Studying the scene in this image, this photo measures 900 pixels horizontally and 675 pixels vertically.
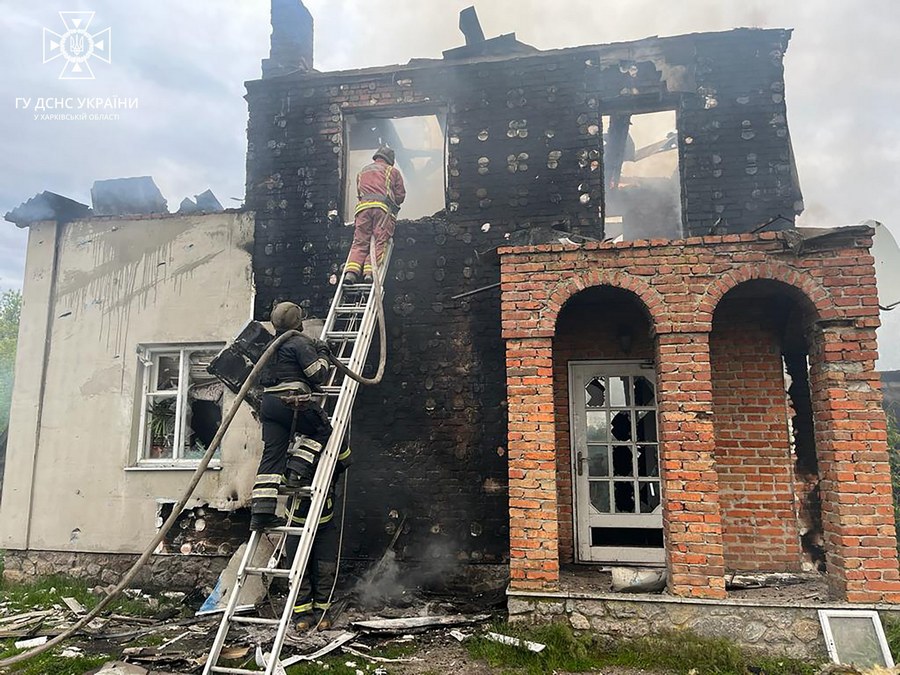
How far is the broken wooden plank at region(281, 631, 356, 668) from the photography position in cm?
432

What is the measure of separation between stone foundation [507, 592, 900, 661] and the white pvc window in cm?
435

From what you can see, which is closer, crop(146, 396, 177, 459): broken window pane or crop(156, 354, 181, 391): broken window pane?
crop(146, 396, 177, 459): broken window pane

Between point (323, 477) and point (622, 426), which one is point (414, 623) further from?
point (622, 426)

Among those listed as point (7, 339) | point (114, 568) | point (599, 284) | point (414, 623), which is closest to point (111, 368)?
point (114, 568)

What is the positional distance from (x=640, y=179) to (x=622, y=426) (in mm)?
5935

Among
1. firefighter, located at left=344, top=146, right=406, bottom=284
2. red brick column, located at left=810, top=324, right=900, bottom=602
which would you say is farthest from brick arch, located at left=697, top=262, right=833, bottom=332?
firefighter, located at left=344, top=146, right=406, bottom=284

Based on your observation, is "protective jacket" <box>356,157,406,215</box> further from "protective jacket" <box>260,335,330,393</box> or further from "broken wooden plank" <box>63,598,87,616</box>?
"broken wooden plank" <box>63,598,87,616</box>

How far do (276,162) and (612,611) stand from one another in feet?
20.0

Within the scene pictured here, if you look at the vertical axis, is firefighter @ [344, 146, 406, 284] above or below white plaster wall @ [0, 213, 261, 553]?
above

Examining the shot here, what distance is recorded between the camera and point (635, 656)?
437 cm

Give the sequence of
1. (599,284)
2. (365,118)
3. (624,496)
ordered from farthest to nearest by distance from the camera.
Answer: (365,118), (624,496), (599,284)

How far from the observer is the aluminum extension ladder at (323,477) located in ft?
12.3

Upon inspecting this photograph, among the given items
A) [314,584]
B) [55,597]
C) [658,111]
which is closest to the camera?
[314,584]

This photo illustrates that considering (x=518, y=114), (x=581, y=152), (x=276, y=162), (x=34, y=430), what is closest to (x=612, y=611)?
(x=581, y=152)
